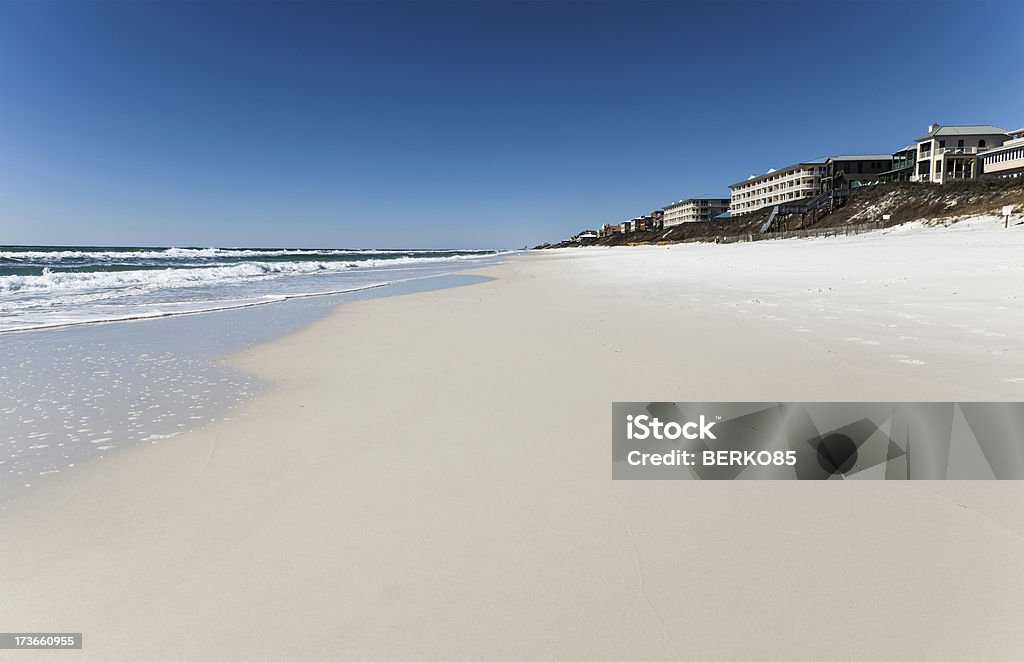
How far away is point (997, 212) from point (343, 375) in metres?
34.1

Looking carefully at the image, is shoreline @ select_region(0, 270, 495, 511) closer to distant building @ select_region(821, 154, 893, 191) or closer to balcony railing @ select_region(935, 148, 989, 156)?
balcony railing @ select_region(935, 148, 989, 156)

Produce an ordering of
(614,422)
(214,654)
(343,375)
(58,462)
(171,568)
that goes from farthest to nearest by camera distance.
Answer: (343,375) < (614,422) < (58,462) < (171,568) < (214,654)

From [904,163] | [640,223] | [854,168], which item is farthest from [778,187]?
[640,223]

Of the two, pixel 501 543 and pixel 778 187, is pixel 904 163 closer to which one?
pixel 778 187

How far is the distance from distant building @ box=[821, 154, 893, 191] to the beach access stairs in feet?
68.5

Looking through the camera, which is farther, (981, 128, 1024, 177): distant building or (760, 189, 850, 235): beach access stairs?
(760, 189, 850, 235): beach access stairs

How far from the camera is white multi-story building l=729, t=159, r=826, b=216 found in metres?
72.2

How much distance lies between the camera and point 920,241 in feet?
67.2

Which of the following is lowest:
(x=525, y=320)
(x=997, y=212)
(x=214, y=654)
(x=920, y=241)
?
(x=214, y=654)

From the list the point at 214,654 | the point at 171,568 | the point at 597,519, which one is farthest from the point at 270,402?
the point at 597,519

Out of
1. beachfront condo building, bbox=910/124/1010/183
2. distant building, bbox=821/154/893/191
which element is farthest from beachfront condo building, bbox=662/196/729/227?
beachfront condo building, bbox=910/124/1010/183

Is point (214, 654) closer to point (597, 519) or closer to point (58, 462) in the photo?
point (597, 519)

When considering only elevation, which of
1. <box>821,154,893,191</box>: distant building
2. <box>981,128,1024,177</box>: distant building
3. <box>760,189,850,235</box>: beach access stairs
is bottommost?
<box>760,189,850,235</box>: beach access stairs

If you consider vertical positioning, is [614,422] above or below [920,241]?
below
